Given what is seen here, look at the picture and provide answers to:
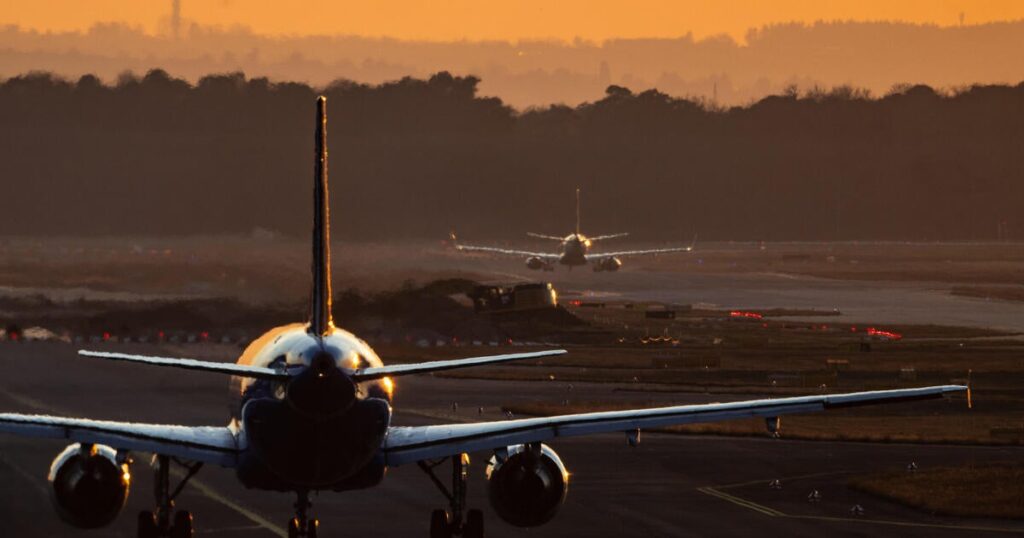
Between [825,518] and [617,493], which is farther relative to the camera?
[617,493]

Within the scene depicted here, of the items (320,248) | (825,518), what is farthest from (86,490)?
(825,518)

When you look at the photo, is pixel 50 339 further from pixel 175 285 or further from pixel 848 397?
pixel 848 397

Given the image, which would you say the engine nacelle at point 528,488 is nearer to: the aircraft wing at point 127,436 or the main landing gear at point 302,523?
the main landing gear at point 302,523

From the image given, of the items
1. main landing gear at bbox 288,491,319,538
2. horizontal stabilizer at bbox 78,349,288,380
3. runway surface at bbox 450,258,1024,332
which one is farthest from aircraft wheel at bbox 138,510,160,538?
runway surface at bbox 450,258,1024,332

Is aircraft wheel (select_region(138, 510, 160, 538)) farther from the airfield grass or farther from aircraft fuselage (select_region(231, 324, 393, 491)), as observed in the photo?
the airfield grass

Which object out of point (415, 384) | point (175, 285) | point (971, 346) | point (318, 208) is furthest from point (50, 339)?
point (318, 208)

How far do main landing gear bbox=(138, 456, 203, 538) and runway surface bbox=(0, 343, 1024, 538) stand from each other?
4643 millimetres

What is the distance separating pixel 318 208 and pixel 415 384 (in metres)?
50.7

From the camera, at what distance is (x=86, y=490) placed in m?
33.8

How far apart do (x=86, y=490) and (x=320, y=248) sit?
677 cm

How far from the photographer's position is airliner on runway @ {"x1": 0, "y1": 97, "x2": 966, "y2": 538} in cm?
3238

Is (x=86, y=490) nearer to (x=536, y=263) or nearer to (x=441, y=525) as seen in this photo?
(x=441, y=525)

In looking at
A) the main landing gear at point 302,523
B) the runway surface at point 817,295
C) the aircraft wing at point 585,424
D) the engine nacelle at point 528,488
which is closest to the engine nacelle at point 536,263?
the runway surface at point 817,295

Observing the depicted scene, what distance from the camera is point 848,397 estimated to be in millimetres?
34531
